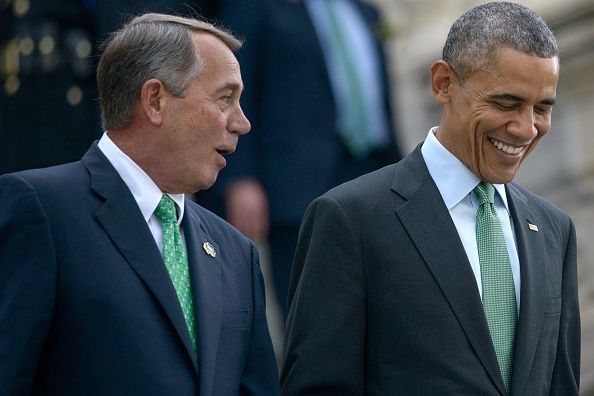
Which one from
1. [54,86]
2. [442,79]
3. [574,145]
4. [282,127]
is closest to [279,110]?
[282,127]

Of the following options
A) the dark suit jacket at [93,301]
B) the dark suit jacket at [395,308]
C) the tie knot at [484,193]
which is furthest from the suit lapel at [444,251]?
the dark suit jacket at [93,301]

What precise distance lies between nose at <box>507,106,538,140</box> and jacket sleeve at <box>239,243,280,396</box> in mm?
806

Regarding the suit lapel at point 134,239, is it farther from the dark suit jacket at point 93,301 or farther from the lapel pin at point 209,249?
the lapel pin at point 209,249

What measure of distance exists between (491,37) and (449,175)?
39 cm

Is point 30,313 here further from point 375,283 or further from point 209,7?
point 209,7

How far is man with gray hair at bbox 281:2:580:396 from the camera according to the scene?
4.78 meters

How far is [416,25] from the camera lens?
34.0 ft

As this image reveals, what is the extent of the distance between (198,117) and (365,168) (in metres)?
3.39

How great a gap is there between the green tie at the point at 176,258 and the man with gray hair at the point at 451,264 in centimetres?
32

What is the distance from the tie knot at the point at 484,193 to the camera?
16.3ft

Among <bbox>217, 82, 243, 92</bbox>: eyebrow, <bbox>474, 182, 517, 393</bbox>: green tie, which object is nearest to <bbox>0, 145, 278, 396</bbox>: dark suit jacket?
<bbox>217, 82, 243, 92</bbox>: eyebrow

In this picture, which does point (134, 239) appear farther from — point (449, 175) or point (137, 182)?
point (449, 175)

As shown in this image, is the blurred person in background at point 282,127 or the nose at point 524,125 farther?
the blurred person in background at point 282,127

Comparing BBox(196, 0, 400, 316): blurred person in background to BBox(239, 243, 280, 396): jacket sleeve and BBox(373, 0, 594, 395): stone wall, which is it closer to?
BBox(373, 0, 594, 395): stone wall
